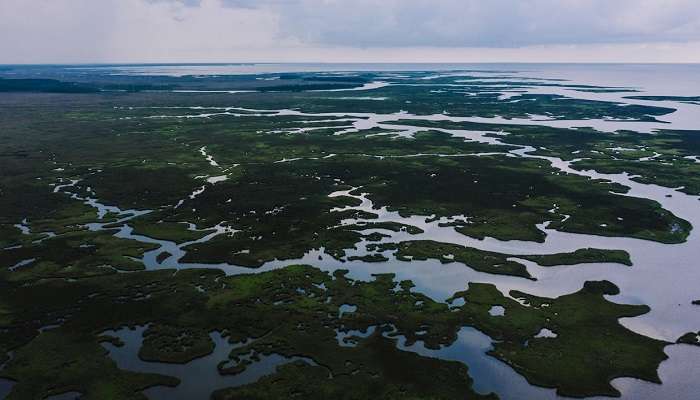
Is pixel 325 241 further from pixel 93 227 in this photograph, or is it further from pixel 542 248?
pixel 93 227

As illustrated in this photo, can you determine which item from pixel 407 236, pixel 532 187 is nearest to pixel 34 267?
pixel 407 236

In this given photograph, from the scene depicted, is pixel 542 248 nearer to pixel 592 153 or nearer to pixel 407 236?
pixel 407 236

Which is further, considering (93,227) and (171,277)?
(93,227)

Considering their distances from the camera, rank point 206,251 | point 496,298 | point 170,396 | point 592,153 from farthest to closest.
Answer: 1. point 592,153
2. point 206,251
3. point 496,298
4. point 170,396

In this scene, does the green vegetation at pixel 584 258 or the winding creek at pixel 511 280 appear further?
the green vegetation at pixel 584 258

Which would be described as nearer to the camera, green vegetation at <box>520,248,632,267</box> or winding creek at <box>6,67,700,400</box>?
winding creek at <box>6,67,700,400</box>

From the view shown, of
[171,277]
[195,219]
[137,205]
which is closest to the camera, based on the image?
[171,277]

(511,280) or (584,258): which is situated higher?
(584,258)

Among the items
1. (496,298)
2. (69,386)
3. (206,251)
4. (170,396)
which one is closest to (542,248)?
(496,298)

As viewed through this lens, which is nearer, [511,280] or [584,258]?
[511,280]
